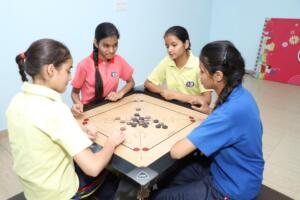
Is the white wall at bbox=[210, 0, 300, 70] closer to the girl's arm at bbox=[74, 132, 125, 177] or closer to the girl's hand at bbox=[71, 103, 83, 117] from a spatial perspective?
the girl's hand at bbox=[71, 103, 83, 117]

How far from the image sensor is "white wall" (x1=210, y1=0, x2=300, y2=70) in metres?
4.36

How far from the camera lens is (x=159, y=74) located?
2.18 meters

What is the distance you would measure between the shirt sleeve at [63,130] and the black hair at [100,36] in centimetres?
78

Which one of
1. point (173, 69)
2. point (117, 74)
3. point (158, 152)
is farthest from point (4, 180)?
point (173, 69)

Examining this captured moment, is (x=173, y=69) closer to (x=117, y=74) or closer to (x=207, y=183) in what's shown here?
(x=117, y=74)

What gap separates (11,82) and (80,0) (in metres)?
1.24

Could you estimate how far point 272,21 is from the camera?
14.6 ft

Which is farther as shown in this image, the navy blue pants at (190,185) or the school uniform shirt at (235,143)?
the navy blue pants at (190,185)

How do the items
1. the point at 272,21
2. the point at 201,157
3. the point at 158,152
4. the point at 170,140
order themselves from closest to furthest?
the point at 158,152 → the point at 170,140 → the point at 201,157 → the point at 272,21

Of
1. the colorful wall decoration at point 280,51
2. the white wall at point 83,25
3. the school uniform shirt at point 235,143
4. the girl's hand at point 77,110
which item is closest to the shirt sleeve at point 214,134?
the school uniform shirt at point 235,143

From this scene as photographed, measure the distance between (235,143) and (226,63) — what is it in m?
0.39

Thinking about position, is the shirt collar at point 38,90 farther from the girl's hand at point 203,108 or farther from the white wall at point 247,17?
the white wall at point 247,17

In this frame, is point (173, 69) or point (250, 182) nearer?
point (250, 182)

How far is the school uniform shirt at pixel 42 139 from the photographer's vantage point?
3.19 feet
